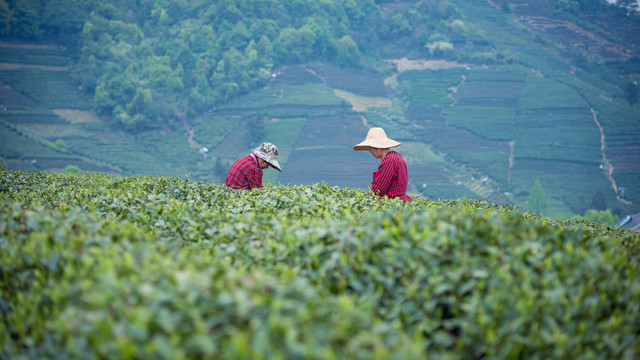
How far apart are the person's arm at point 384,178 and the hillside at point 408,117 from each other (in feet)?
177

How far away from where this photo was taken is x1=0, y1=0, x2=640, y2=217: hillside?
73.4 m

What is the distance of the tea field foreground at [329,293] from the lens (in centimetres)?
297

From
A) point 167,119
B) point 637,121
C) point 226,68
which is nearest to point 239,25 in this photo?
point 226,68

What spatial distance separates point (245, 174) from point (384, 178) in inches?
102

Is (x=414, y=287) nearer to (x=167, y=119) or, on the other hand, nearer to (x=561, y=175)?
(x=561, y=175)

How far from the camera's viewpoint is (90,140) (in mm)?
77812

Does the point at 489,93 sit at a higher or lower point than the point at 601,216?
higher

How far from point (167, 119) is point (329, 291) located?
296ft

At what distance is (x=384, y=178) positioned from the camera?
8.74m

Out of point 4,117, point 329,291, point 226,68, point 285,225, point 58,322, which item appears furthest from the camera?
point 226,68

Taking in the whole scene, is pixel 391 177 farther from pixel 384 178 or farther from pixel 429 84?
pixel 429 84

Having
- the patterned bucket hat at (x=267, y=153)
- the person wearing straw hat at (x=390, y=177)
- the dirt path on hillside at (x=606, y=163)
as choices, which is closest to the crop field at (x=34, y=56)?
the patterned bucket hat at (x=267, y=153)

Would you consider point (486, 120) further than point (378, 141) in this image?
Yes

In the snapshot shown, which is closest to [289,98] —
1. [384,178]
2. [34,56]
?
[34,56]
